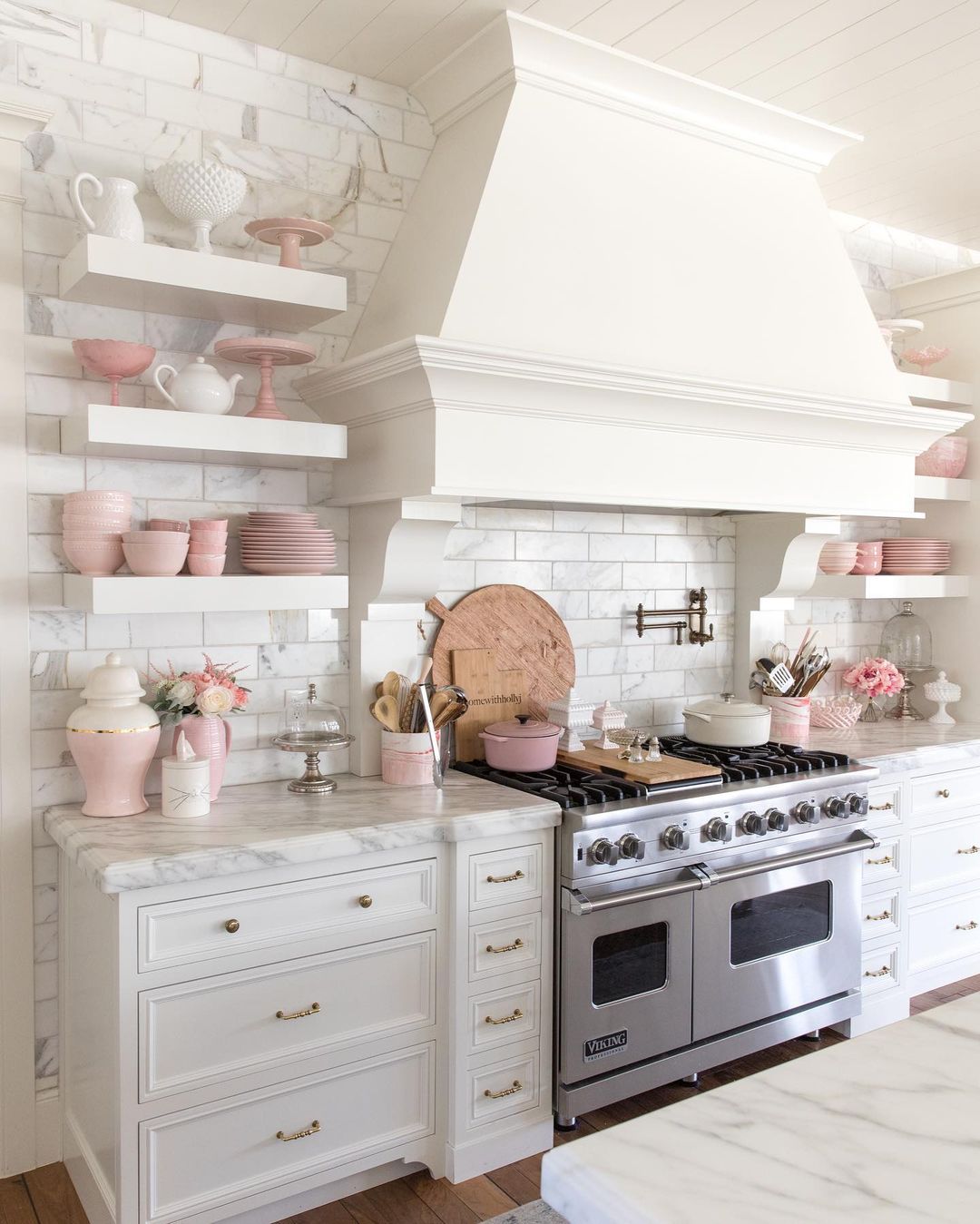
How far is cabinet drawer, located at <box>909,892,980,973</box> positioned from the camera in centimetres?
368

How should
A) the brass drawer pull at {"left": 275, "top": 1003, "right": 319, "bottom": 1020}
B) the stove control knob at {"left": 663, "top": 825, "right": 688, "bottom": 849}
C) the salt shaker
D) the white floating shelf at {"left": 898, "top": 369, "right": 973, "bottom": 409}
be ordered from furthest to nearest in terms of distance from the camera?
the white floating shelf at {"left": 898, "top": 369, "right": 973, "bottom": 409}
the stove control knob at {"left": 663, "top": 825, "right": 688, "bottom": 849}
the salt shaker
the brass drawer pull at {"left": 275, "top": 1003, "right": 319, "bottom": 1020}

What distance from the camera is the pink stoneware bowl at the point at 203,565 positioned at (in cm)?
259

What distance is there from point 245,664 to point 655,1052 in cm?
159

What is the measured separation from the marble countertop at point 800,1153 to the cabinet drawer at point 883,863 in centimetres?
249

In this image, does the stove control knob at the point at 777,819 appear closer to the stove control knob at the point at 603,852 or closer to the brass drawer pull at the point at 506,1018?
the stove control knob at the point at 603,852

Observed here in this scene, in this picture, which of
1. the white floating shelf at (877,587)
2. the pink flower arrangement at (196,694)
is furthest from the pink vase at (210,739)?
the white floating shelf at (877,587)

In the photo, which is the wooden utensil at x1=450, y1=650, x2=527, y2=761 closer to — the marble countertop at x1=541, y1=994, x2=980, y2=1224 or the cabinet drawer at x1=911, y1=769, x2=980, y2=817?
the cabinet drawer at x1=911, y1=769, x2=980, y2=817

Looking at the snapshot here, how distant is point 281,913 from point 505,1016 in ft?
2.27

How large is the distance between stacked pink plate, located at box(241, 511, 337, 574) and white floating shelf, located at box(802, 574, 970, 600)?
2.14m

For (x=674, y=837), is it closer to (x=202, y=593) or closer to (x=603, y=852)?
(x=603, y=852)

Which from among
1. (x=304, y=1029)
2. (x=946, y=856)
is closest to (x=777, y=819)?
(x=946, y=856)

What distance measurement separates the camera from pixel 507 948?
2.65 metres

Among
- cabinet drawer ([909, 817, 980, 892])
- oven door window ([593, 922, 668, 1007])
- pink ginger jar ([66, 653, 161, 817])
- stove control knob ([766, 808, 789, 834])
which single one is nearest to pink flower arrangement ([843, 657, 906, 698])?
cabinet drawer ([909, 817, 980, 892])

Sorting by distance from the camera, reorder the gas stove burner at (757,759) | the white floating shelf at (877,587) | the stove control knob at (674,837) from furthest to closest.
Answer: the white floating shelf at (877,587)
the gas stove burner at (757,759)
the stove control knob at (674,837)
